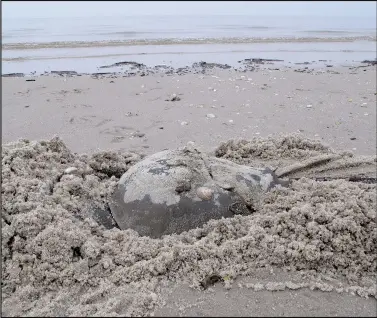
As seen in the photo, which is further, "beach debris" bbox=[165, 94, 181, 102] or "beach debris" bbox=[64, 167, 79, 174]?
"beach debris" bbox=[165, 94, 181, 102]

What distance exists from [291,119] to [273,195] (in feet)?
8.74

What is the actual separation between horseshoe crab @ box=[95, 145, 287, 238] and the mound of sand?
12 cm

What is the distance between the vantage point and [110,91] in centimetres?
684

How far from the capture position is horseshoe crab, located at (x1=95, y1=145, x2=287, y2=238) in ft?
9.59

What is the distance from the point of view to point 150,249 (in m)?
2.60

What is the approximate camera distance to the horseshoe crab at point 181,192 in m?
2.92

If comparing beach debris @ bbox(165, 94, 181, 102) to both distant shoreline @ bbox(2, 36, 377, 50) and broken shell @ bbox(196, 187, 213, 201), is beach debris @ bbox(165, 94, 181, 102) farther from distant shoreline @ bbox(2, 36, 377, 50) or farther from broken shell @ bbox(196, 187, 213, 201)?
distant shoreline @ bbox(2, 36, 377, 50)

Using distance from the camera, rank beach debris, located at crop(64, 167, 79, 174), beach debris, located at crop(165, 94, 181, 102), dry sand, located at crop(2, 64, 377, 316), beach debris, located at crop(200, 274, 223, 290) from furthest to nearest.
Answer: beach debris, located at crop(165, 94, 181, 102) < beach debris, located at crop(64, 167, 79, 174) < beach debris, located at crop(200, 274, 223, 290) < dry sand, located at crop(2, 64, 377, 316)

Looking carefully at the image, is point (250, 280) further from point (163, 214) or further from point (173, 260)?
point (163, 214)

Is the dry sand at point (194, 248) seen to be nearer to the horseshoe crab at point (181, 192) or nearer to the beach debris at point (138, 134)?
the horseshoe crab at point (181, 192)

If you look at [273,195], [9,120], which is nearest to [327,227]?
[273,195]

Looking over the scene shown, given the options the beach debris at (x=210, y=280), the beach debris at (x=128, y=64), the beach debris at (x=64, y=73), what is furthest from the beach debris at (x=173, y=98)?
the beach debris at (x=210, y=280)

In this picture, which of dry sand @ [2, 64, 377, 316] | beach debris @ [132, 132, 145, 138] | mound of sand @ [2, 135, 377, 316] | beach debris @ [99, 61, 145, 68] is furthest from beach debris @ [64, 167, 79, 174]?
beach debris @ [99, 61, 145, 68]

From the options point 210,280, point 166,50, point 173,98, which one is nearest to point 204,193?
point 210,280
